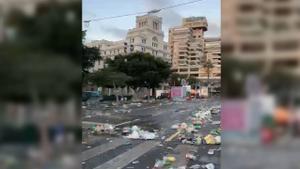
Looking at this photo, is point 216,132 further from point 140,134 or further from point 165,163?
point 140,134

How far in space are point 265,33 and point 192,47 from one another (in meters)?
0.41

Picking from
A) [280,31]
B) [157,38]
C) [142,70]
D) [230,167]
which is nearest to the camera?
[280,31]

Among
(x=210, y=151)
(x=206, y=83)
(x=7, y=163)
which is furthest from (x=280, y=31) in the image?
(x=210, y=151)

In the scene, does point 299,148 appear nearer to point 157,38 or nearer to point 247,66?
point 247,66

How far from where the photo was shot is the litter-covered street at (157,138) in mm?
1563

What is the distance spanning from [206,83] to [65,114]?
530 mm

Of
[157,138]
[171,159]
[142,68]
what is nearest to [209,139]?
[171,159]

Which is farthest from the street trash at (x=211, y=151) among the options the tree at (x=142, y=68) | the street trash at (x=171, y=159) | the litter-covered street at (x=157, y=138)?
the tree at (x=142, y=68)

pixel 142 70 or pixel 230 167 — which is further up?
pixel 142 70

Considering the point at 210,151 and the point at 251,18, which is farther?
the point at 210,151

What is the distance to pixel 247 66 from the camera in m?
0.73

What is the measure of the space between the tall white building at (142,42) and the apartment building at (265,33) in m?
0.38

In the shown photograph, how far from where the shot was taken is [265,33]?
72 centimetres

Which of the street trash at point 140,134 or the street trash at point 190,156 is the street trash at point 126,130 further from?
the street trash at point 190,156
